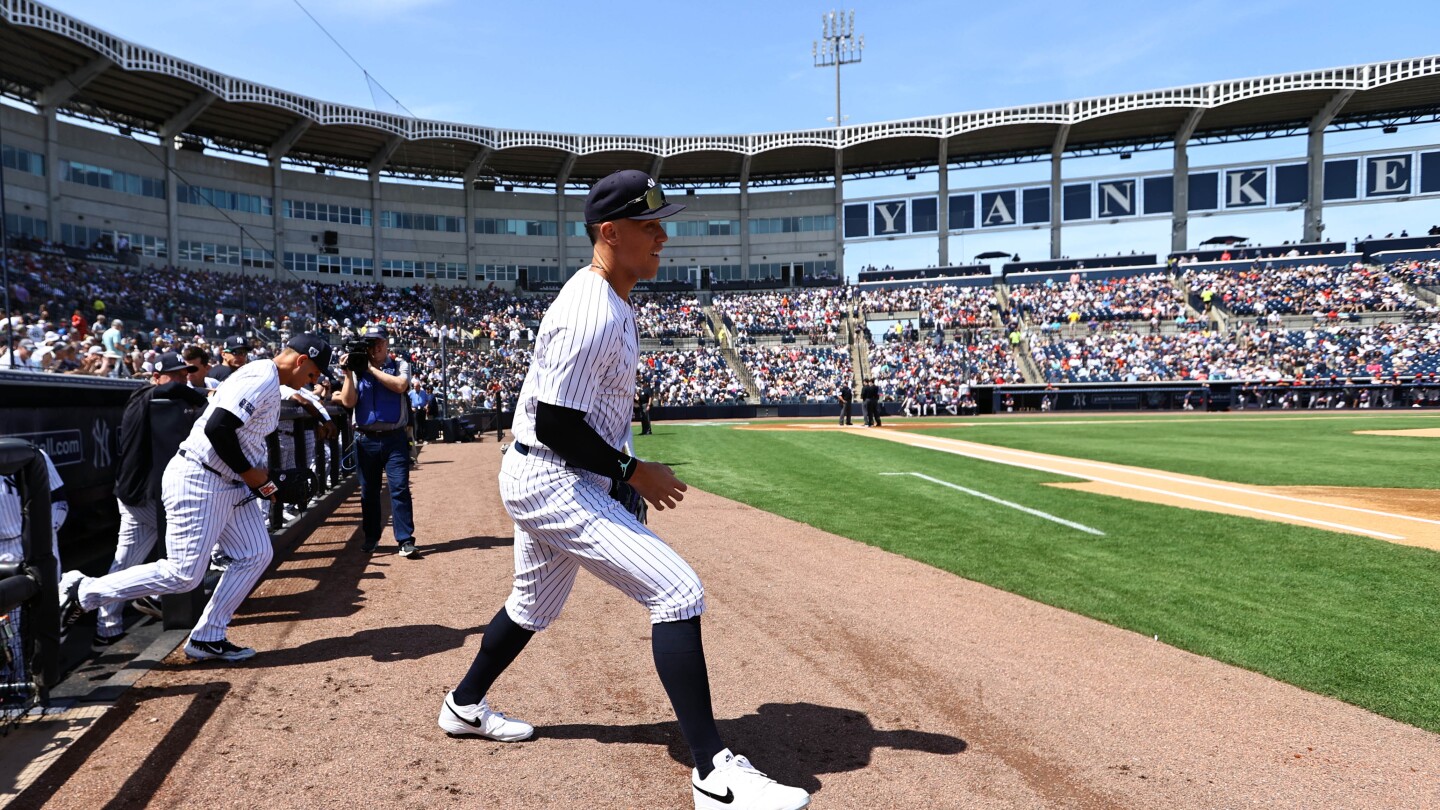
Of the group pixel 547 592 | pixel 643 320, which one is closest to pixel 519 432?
pixel 547 592

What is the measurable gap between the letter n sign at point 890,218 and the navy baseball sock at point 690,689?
49.9 meters

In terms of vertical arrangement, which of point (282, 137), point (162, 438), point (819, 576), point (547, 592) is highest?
point (282, 137)

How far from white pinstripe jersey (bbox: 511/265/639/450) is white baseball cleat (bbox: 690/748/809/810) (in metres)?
1.14

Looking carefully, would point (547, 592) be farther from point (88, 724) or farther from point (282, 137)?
point (282, 137)

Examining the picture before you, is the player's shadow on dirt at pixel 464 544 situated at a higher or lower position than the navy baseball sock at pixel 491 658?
lower

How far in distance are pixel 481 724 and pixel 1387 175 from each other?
56.4m

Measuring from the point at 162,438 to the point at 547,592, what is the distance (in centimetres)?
349

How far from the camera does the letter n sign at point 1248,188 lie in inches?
1770

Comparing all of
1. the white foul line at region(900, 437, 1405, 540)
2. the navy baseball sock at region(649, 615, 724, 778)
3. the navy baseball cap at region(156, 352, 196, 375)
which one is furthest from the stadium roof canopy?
the navy baseball sock at region(649, 615, 724, 778)

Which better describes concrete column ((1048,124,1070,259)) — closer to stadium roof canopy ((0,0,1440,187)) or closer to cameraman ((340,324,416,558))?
stadium roof canopy ((0,0,1440,187))

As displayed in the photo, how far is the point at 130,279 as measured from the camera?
979cm

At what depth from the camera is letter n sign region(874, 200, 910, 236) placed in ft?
164

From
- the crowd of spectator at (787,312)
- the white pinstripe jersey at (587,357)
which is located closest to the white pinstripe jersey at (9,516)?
the white pinstripe jersey at (587,357)

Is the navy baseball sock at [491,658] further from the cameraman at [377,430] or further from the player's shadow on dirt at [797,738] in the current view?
the cameraman at [377,430]
